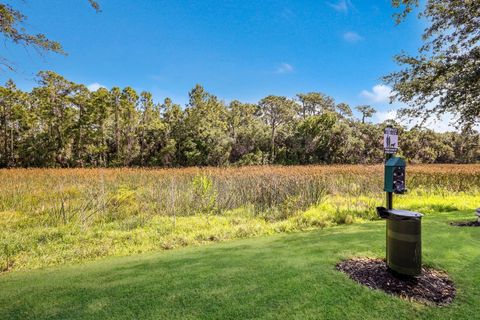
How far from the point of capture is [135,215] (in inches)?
262

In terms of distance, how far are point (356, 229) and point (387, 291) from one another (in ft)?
8.29

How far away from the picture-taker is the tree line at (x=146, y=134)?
78.8ft

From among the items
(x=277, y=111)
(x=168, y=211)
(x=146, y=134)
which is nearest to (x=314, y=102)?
(x=277, y=111)

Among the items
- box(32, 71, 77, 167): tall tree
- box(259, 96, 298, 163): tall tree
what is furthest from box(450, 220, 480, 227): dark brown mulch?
box(32, 71, 77, 167): tall tree

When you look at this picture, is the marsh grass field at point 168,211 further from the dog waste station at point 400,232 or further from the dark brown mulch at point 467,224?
the dog waste station at point 400,232

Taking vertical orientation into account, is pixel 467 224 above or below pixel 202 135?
below

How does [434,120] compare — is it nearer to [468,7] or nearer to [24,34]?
[468,7]

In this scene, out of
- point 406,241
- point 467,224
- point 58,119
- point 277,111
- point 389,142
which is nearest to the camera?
point 406,241

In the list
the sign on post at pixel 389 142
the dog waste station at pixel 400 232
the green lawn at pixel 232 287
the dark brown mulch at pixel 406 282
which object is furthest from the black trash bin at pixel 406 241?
the sign on post at pixel 389 142

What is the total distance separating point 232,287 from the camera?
257cm

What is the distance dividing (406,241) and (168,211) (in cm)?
556

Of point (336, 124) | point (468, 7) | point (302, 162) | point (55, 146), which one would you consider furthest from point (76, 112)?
point (468, 7)

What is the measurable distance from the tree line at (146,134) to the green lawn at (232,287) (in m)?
21.3

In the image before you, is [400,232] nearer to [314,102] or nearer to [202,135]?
[202,135]
